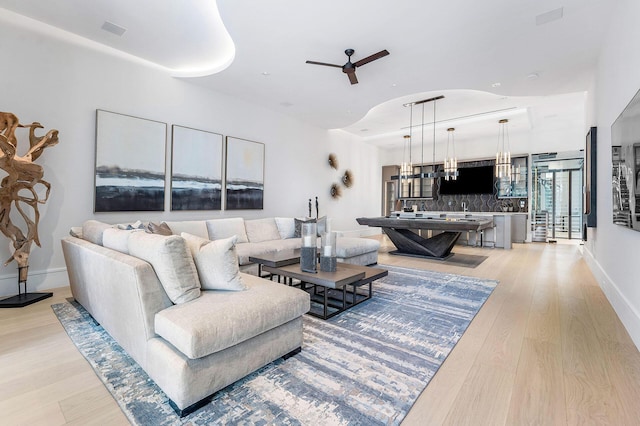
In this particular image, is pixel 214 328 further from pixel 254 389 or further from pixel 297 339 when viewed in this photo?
pixel 297 339

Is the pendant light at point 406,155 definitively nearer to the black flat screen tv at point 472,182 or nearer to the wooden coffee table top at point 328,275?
the black flat screen tv at point 472,182

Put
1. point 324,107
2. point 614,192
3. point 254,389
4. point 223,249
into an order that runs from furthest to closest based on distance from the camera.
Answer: point 324,107 → point 614,192 → point 223,249 → point 254,389

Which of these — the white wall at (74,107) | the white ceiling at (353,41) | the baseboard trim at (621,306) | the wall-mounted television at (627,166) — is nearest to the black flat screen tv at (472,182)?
the white ceiling at (353,41)

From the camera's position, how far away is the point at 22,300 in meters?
3.02

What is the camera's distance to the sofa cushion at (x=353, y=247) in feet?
14.3

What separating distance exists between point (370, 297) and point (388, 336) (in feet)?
2.88

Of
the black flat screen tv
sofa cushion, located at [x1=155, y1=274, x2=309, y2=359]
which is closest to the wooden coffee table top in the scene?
sofa cushion, located at [x1=155, y1=274, x2=309, y2=359]

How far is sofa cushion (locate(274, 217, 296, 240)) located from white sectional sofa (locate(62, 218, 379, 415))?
2965 mm

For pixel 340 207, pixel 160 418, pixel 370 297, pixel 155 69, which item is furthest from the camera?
pixel 340 207

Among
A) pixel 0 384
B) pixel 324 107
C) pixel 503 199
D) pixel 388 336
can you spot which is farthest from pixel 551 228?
pixel 0 384

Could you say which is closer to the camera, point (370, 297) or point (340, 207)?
point (370, 297)

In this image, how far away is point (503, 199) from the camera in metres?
8.56

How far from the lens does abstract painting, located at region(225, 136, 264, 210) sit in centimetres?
536

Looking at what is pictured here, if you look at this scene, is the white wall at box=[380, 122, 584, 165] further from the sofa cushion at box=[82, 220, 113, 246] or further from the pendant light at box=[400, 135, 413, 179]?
the sofa cushion at box=[82, 220, 113, 246]
